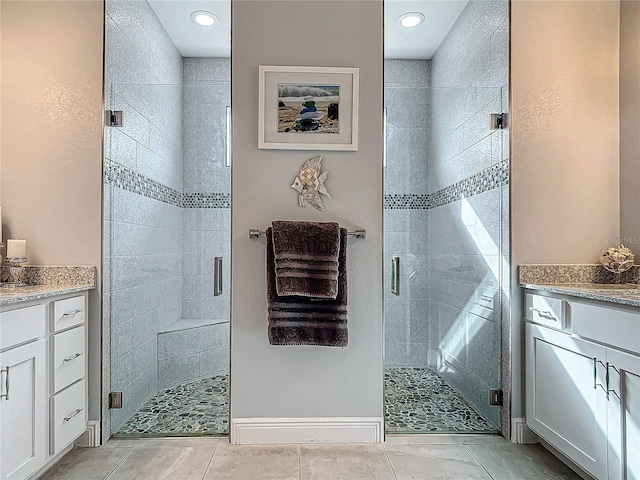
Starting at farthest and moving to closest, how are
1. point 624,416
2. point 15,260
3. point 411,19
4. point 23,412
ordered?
point 411,19, point 15,260, point 23,412, point 624,416

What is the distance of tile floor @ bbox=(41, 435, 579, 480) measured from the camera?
6.89 ft

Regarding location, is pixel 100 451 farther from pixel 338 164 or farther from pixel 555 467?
pixel 555 467

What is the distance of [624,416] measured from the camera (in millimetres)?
1734

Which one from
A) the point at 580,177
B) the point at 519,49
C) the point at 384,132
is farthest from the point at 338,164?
the point at 580,177

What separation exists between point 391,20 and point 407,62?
13.8 inches

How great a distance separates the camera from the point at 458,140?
8.55 ft

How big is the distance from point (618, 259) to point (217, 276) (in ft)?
6.66

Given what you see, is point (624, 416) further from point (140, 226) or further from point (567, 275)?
point (140, 226)

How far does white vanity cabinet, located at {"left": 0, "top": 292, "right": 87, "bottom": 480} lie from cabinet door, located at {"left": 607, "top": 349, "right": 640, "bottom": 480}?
224 cm

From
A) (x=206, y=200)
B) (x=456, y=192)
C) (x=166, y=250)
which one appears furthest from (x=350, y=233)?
(x=166, y=250)

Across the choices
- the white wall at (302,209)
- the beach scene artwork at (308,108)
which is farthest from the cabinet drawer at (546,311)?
the beach scene artwork at (308,108)

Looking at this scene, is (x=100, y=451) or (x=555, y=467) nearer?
(x=555, y=467)

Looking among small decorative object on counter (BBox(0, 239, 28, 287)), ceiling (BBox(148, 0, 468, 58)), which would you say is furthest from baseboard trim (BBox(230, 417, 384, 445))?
ceiling (BBox(148, 0, 468, 58))

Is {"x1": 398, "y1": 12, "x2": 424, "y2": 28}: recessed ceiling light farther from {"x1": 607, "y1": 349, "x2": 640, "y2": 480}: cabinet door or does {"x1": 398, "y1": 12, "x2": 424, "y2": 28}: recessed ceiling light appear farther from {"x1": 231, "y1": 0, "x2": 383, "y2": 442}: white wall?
{"x1": 607, "y1": 349, "x2": 640, "y2": 480}: cabinet door
